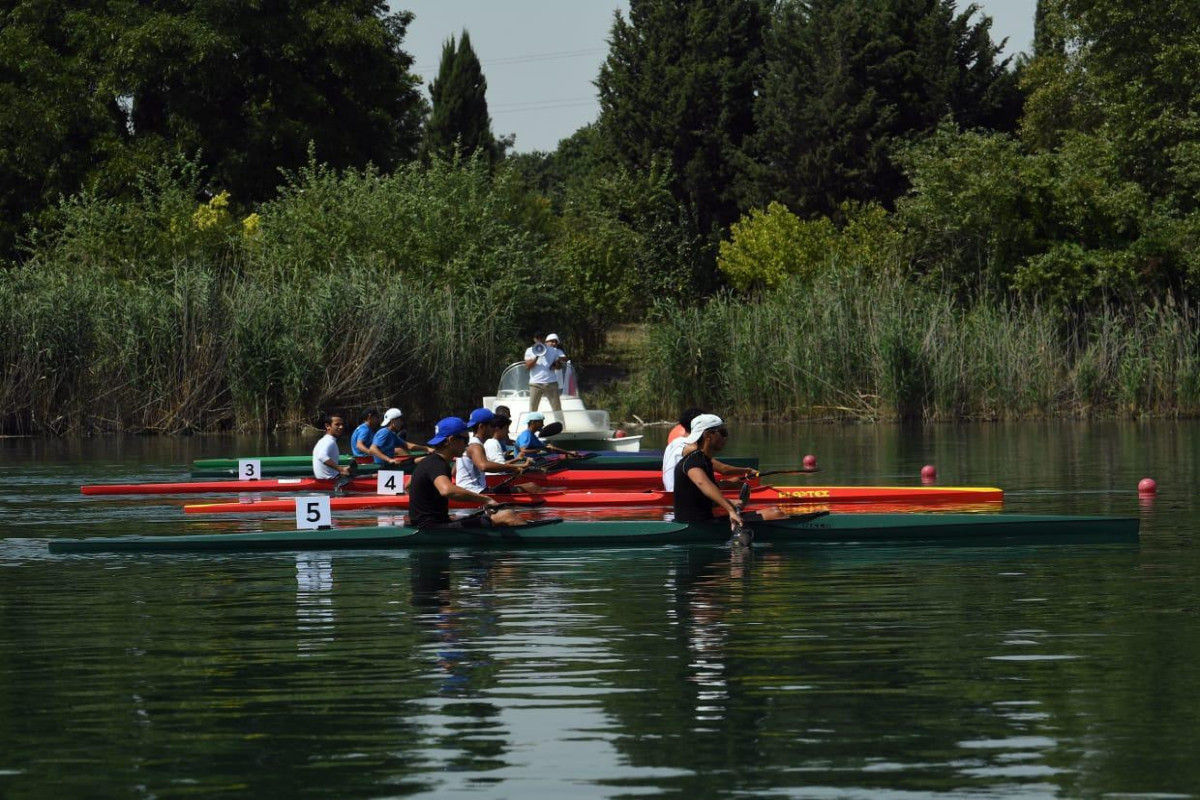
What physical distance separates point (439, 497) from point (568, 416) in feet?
43.1

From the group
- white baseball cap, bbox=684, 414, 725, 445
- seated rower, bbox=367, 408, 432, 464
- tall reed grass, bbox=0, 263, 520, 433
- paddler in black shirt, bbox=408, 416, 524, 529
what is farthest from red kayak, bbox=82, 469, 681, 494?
tall reed grass, bbox=0, 263, 520, 433

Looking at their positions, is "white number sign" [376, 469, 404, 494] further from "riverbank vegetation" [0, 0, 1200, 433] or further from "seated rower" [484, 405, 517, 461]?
"riverbank vegetation" [0, 0, 1200, 433]

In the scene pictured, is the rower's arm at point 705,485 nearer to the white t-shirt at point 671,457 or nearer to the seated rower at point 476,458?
the white t-shirt at point 671,457

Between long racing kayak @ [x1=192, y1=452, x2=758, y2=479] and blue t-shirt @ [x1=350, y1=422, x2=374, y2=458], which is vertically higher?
blue t-shirt @ [x1=350, y1=422, x2=374, y2=458]

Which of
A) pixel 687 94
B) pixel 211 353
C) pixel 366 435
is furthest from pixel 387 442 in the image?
pixel 687 94

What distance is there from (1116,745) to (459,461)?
8444mm

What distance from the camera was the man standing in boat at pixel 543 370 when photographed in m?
28.2

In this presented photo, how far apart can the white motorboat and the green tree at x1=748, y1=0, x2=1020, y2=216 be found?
2986 cm

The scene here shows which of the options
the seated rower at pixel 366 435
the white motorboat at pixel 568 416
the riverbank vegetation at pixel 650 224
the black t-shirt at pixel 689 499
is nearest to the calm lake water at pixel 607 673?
the black t-shirt at pixel 689 499

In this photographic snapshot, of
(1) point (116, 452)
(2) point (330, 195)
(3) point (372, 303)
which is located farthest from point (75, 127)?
(1) point (116, 452)

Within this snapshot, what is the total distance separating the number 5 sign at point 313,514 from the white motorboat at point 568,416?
38.5ft

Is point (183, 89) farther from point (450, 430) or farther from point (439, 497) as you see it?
point (450, 430)

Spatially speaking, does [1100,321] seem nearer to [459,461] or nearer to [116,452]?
[116,452]

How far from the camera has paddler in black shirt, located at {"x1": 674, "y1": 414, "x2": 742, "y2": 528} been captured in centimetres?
1496
